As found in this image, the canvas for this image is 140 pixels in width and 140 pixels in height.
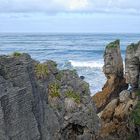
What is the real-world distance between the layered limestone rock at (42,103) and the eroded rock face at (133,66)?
18571mm

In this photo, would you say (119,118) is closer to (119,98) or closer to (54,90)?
(119,98)

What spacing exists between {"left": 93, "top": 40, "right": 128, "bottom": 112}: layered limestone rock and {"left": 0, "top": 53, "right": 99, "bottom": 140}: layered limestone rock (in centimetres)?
2043

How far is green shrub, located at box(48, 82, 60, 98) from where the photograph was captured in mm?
21927

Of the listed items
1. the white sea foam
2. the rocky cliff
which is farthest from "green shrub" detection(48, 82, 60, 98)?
the white sea foam

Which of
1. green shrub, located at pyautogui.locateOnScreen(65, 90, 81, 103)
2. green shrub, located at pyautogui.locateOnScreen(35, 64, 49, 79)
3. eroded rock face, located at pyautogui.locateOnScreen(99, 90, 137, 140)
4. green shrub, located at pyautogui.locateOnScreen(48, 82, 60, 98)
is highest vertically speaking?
green shrub, located at pyautogui.locateOnScreen(35, 64, 49, 79)

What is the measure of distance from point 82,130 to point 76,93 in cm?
178

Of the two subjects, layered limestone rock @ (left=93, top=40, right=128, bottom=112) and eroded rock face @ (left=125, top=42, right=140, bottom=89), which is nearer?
eroded rock face @ (left=125, top=42, right=140, bottom=89)

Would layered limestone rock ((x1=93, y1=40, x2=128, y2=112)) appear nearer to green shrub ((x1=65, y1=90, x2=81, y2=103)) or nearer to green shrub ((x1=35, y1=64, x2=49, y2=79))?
green shrub ((x1=65, y1=90, x2=81, y2=103))

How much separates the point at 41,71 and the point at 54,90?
1.03 metres

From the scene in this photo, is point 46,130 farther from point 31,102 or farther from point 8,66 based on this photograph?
point 8,66

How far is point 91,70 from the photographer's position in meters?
70.9

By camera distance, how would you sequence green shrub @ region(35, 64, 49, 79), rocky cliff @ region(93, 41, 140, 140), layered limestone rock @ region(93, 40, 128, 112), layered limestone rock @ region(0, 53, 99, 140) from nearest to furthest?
layered limestone rock @ region(0, 53, 99, 140)
green shrub @ region(35, 64, 49, 79)
rocky cliff @ region(93, 41, 140, 140)
layered limestone rock @ region(93, 40, 128, 112)

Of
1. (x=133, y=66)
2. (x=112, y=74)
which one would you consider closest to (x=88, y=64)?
(x=112, y=74)

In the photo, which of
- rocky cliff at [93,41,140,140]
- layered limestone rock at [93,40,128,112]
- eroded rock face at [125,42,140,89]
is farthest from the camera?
layered limestone rock at [93,40,128,112]
